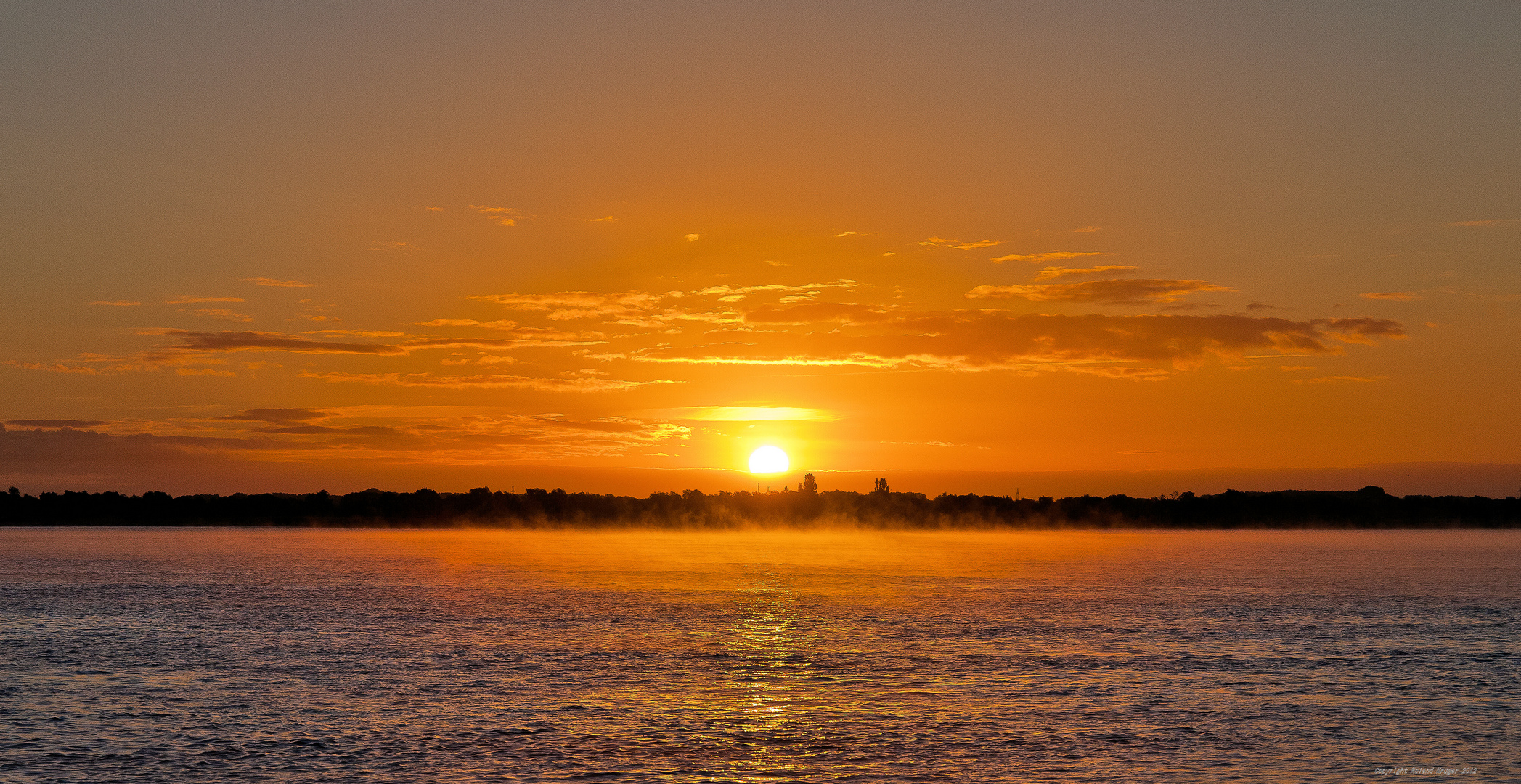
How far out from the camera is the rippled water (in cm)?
3042

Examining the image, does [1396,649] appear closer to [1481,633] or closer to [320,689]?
[1481,633]

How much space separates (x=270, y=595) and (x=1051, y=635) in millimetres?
59868

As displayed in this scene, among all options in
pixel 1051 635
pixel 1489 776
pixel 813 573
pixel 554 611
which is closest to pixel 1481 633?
pixel 1051 635

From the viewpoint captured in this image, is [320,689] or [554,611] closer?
[320,689]

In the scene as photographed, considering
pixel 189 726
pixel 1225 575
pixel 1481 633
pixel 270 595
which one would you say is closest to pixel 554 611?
pixel 270 595

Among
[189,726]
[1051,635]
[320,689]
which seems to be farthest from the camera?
[1051,635]

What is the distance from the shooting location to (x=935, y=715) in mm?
36250

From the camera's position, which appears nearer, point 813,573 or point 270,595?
point 270,595

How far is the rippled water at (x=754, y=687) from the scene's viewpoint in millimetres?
30422

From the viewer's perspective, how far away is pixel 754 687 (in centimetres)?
4247

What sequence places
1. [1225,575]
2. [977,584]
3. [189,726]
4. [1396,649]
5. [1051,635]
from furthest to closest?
1. [1225,575]
2. [977,584]
3. [1051,635]
4. [1396,649]
5. [189,726]

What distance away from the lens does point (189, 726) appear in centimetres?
3494

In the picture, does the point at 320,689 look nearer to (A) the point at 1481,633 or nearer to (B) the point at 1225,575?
(A) the point at 1481,633

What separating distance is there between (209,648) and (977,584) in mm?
68791
